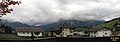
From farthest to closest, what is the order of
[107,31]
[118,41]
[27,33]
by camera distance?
[27,33] → [107,31] → [118,41]

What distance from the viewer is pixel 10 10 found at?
8016 mm

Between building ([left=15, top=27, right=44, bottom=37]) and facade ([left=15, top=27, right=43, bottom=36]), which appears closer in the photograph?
building ([left=15, top=27, right=44, bottom=37])

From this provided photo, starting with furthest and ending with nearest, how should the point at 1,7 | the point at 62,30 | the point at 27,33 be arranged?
the point at 62,30 → the point at 27,33 → the point at 1,7

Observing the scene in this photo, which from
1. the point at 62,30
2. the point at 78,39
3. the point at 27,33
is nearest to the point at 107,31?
the point at 62,30

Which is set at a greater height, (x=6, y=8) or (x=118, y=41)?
(x=6, y=8)

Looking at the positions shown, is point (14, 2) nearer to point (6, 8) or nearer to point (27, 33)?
point (6, 8)

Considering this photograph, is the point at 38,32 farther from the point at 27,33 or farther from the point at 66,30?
the point at 66,30

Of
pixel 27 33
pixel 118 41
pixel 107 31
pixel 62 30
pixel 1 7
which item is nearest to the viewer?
pixel 1 7

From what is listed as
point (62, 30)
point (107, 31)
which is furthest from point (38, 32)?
point (107, 31)

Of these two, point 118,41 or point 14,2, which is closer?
point 14,2

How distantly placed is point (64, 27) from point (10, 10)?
11382 cm

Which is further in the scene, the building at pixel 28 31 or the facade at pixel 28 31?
the facade at pixel 28 31

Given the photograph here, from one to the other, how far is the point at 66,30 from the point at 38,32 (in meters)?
17.5

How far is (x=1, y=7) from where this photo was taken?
7.82 m
